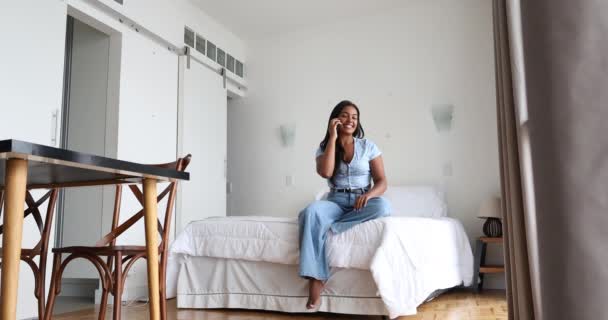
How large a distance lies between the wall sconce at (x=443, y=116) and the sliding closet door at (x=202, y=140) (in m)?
2.06

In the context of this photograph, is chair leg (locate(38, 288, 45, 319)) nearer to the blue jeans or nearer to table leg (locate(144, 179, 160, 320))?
table leg (locate(144, 179, 160, 320))

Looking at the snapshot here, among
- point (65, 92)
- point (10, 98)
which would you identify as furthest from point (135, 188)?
point (65, 92)

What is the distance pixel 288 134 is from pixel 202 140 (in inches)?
36.6

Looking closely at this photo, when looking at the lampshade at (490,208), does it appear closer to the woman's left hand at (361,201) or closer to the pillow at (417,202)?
the pillow at (417,202)

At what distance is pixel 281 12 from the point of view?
16.4 ft

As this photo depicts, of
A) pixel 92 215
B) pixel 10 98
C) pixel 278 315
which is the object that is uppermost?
pixel 10 98

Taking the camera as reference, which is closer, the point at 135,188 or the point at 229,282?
the point at 135,188

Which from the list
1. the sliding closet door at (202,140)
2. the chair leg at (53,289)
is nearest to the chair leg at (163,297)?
the chair leg at (53,289)

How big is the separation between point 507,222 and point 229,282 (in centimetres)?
247

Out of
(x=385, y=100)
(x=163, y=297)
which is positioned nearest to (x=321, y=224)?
(x=163, y=297)

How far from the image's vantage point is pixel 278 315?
3021 mm

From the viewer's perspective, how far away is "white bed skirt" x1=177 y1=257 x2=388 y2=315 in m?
2.85

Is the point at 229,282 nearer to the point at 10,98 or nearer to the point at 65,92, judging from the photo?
the point at 10,98

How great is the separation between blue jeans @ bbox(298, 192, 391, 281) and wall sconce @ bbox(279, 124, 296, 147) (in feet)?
7.77
